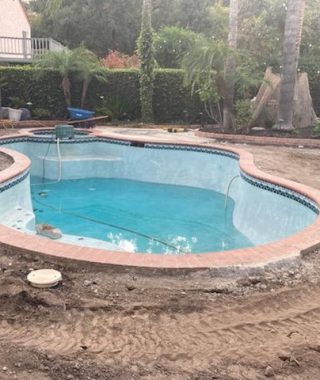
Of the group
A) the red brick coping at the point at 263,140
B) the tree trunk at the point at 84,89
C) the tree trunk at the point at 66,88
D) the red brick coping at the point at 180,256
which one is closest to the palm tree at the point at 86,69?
the tree trunk at the point at 84,89

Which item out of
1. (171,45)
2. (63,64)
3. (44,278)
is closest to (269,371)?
(44,278)

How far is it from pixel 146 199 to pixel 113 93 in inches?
320

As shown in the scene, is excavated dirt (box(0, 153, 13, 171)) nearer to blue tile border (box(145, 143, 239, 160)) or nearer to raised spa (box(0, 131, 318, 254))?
raised spa (box(0, 131, 318, 254))

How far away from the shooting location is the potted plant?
16031mm

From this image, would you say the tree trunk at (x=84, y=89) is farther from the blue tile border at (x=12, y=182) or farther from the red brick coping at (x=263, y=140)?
the blue tile border at (x=12, y=182)

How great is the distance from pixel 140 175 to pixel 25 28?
22279 mm

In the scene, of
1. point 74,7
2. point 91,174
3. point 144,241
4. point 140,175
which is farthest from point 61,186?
point 74,7

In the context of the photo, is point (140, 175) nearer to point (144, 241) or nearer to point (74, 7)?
point (144, 241)

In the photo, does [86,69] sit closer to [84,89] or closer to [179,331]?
[84,89]

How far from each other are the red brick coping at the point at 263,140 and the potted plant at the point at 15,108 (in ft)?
20.8

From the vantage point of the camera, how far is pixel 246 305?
151 inches

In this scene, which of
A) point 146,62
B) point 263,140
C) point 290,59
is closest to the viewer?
point 263,140

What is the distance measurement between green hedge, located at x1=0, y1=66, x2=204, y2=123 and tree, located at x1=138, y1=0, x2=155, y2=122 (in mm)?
519

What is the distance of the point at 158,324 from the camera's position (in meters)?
3.50
